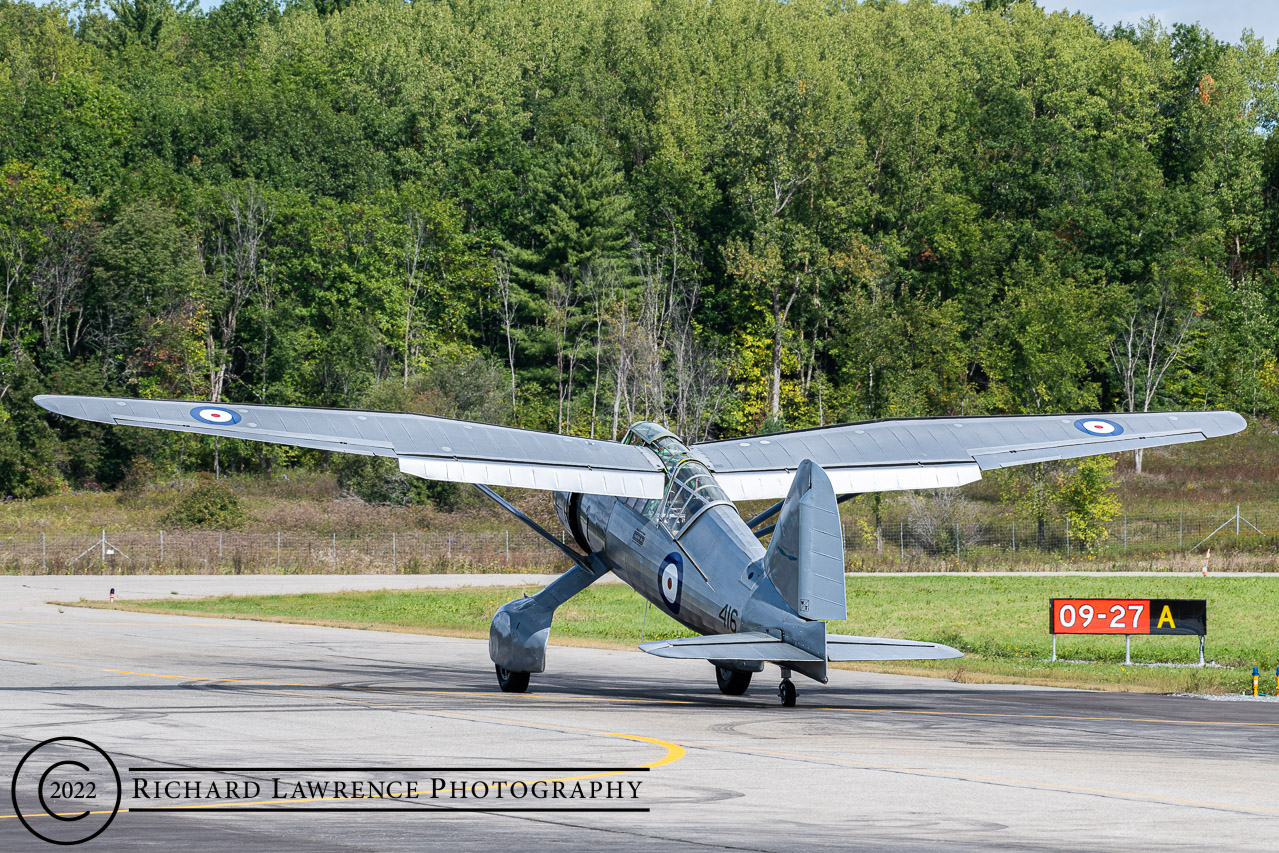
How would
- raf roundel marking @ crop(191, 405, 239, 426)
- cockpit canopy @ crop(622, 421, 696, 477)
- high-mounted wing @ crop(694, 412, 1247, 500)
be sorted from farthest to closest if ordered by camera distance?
high-mounted wing @ crop(694, 412, 1247, 500)
cockpit canopy @ crop(622, 421, 696, 477)
raf roundel marking @ crop(191, 405, 239, 426)

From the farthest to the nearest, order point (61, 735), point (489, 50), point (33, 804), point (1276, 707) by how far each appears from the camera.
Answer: point (489, 50) < point (1276, 707) < point (61, 735) < point (33, 804)

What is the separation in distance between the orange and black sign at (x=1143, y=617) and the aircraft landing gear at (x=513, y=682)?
1288cm

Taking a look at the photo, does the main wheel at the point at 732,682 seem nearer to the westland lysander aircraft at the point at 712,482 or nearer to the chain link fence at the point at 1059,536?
the westland lysander aircraft at the point at 712,482

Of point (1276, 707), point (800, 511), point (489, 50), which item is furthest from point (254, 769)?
point (489, 50)

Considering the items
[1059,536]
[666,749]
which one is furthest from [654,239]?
[666,749]

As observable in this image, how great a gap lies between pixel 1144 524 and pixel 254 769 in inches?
2567

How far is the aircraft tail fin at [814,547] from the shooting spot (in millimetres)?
16578

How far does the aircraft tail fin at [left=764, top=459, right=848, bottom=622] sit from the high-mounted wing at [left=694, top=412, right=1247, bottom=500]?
3.81 metres

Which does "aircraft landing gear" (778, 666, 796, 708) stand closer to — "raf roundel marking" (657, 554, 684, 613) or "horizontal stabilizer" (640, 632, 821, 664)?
"raf roundel marking" (657, 554, 684, 613)

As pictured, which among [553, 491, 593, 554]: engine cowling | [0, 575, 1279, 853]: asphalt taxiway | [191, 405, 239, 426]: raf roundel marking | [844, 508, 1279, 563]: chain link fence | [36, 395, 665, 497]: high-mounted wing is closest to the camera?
[0, 575, 1279, 853]: asphalt taxiway

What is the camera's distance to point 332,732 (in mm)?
16281

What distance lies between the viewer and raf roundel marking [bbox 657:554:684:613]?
63.2 feet

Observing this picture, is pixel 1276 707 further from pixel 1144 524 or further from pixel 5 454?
pixel 5 454

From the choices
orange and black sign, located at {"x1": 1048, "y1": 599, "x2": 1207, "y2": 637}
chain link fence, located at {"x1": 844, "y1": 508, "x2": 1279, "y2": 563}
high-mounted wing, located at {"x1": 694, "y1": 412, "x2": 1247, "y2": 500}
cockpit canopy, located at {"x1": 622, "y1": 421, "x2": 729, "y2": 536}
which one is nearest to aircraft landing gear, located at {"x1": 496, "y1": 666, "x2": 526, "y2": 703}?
cockpit canopy, located at {"x1": 622, "y1": 421, "x2": 729, "y2": 536}
